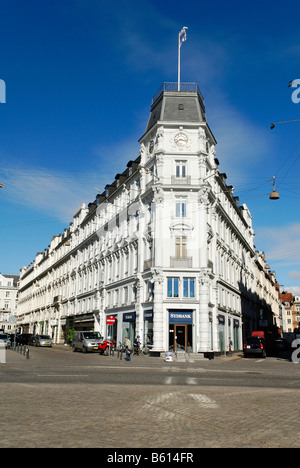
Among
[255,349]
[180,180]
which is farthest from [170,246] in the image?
[255,349]

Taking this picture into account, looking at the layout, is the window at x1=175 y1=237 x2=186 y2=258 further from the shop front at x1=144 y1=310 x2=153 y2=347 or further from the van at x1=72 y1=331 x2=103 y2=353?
the van at x1=72 y1=331 x2=103 y2=353

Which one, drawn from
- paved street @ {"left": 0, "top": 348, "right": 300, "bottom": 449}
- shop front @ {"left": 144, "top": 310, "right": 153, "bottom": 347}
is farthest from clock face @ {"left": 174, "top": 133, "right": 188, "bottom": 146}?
paved street @ {"left": 0, "top": 348, "right": 300, "bottom": 449}

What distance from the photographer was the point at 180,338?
3412 cm

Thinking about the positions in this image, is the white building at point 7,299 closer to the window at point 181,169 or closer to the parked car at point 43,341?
the parked car at point 43,341

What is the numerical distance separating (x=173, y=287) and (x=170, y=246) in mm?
3568

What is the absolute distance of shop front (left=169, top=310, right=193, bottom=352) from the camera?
112 ft

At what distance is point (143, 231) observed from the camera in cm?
3950

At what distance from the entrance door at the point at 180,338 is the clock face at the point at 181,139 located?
647 inches

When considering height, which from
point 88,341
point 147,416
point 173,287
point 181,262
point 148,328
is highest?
point 181,262

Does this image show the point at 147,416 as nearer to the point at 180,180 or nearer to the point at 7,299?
the point at 180,180

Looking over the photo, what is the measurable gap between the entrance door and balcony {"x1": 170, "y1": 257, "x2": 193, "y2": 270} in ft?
16.5

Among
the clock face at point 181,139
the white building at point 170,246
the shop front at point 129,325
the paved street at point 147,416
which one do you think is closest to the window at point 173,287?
the white building at point 170,246
